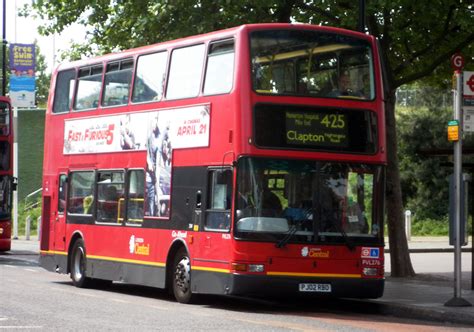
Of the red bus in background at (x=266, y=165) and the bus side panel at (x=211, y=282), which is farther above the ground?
the red bus in background at (x=266, y=165)

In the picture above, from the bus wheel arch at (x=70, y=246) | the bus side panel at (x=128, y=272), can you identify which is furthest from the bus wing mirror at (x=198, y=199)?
the bus wheel arch at (x=70, y=246)

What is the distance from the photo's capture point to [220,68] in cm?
1964

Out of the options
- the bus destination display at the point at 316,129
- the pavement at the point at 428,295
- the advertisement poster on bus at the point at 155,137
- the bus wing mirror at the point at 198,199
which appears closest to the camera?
the pavement at the point at 428,295

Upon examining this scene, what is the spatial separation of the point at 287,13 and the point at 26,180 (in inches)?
1767

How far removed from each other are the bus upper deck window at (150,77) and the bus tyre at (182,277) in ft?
9.12

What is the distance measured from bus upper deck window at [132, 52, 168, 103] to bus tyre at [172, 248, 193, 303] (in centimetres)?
278

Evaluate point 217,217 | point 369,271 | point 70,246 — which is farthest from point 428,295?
point 70,246

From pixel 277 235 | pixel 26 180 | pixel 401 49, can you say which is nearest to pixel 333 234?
pixel 277 235

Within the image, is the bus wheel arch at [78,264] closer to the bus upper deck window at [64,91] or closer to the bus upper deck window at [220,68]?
the bus upper deck window at [64,91]

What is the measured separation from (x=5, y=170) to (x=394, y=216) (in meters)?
14.2

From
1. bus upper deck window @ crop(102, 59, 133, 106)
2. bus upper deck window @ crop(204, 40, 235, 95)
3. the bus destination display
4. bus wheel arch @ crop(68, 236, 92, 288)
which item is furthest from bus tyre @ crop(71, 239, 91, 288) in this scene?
the bus destination display

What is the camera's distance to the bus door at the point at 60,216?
83.6ft

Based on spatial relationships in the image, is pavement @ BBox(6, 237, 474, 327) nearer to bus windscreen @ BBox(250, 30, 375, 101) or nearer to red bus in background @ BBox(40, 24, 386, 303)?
red bus in background @ BBox(40, 24, 386, 303)

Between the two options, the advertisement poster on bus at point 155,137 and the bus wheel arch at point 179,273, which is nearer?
the bus wheel arch at point 179,273
